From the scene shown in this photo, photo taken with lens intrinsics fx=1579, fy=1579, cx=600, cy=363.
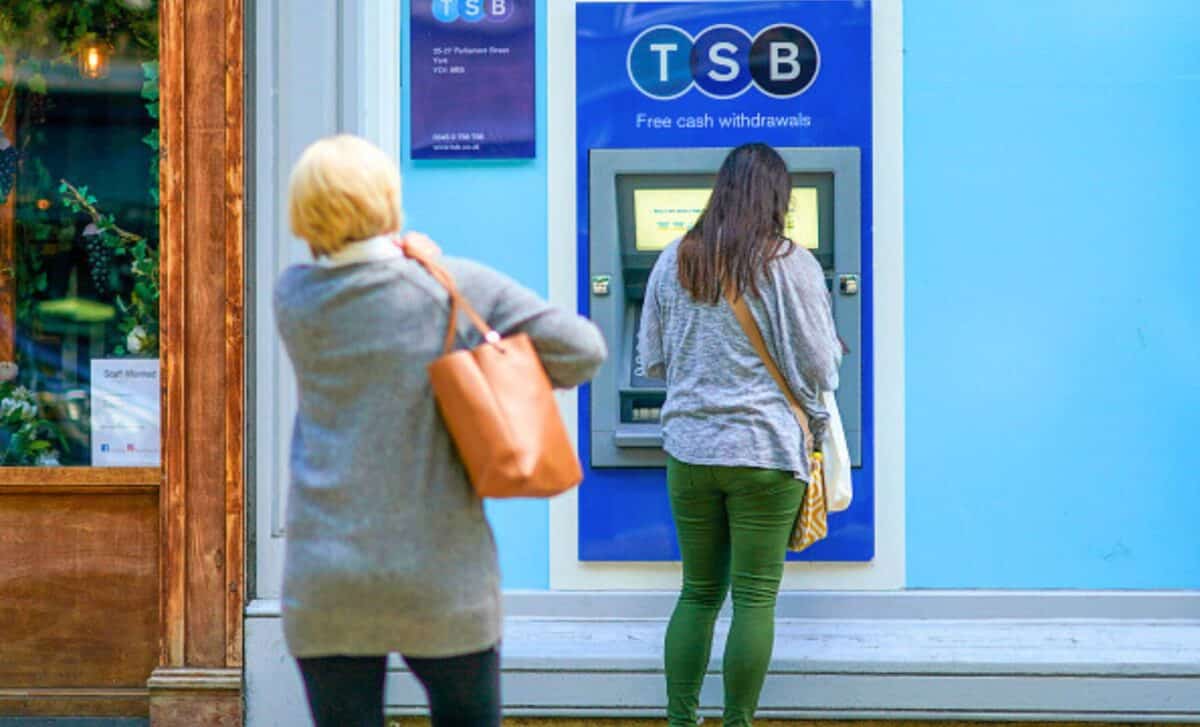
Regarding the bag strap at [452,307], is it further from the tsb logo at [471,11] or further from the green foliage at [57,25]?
the green foliage at [57,25]

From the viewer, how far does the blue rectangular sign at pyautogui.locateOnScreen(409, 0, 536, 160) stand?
4.70 m

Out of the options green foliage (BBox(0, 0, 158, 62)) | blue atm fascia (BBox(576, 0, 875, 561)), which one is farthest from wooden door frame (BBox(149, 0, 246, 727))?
blue atm fascia (BBox(576, 0, 875, 561))

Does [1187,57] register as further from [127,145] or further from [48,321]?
[48,321]

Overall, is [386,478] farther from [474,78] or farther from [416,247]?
[474,78]

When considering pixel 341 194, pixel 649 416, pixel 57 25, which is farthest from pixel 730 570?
pixel 57 25

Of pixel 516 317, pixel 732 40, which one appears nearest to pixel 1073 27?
pixel 732 40

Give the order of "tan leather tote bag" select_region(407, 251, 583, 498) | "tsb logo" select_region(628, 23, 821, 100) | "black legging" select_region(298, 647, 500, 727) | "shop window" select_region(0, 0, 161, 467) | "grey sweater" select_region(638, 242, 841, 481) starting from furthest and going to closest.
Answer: "shop window" select_region(0, 0, 161, 467) < "tsb logo" select_region(628, 23, 821, 100) < "grey sweater" select_region(638, 242, 841, 481) < "black legging" select_region(298, 647, 500, 727) < "tan leather tote bag" select_region(407, 251, 583, 498)

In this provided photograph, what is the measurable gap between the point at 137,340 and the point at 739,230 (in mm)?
2052

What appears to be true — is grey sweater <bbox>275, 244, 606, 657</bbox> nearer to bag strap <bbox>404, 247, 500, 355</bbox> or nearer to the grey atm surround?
bag strap <bbox>404, 247, 500, 355</bbox>

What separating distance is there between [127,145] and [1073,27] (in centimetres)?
287

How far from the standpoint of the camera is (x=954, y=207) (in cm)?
469

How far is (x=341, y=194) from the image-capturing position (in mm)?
2508

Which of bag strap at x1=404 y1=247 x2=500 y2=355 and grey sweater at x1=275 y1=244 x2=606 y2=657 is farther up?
bag strap at x1=404 y1=247 x2=500 y2=355

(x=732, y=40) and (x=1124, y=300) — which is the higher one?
(x=732, y=40)
